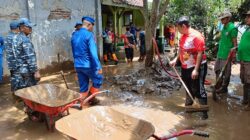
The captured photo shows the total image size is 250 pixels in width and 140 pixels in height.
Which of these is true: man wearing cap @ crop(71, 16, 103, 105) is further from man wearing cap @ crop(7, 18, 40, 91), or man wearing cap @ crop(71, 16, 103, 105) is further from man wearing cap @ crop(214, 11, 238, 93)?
man wearing cap @ crop(214, 11, 238, 93)

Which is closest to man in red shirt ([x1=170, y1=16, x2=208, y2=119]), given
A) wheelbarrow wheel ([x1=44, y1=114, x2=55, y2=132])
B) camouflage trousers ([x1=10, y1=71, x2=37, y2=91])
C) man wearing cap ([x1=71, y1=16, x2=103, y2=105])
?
man wearing cap ([x1=71, y1=16, x2=103, y2=105])

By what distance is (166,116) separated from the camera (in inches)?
213

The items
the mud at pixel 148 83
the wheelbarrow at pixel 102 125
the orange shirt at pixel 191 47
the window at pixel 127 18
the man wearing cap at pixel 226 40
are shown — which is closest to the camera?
the wheelbarrow at pixel 102 125

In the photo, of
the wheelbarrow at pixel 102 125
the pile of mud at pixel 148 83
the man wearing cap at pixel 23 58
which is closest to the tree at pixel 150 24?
the pile of mud at pixel 148 83

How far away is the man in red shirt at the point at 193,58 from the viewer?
4824 mm

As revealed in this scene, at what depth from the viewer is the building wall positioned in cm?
824

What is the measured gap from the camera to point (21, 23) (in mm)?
5141

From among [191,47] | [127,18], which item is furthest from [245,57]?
[127,18]

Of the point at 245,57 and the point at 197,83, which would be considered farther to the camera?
the point at 245,57

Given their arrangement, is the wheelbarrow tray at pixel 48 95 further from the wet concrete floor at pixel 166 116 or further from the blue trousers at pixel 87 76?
the blue trousers at pixel 87 76

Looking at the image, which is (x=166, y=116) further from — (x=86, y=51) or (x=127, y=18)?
(x=127, y=18)

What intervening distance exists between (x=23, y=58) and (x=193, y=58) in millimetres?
3121

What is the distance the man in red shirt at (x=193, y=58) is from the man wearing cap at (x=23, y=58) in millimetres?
2735

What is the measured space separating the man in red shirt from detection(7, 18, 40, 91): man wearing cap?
2735mm
